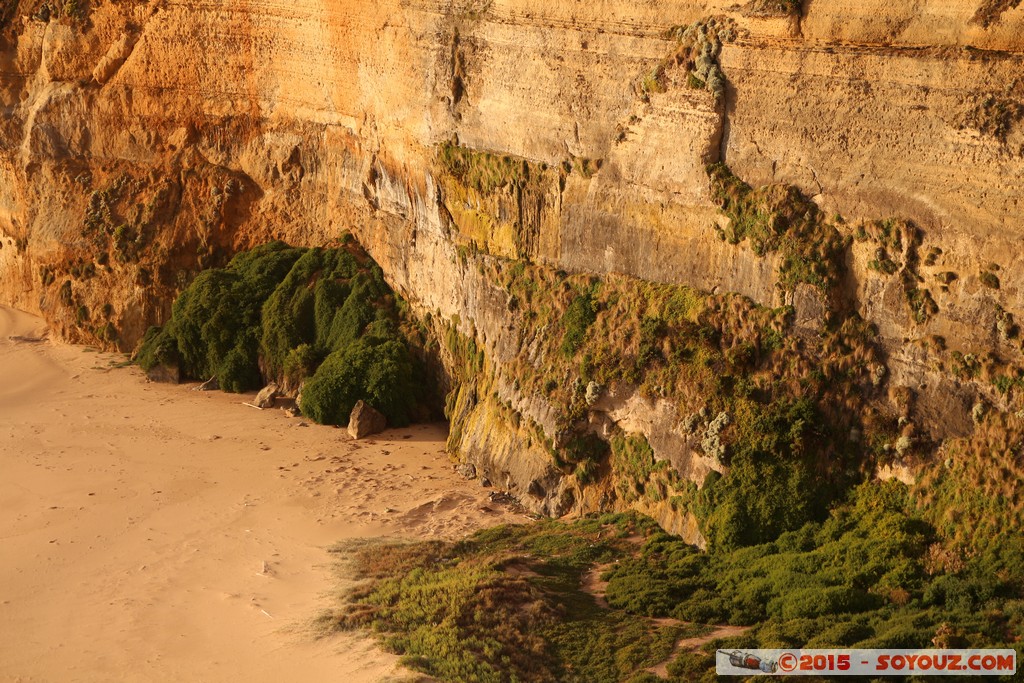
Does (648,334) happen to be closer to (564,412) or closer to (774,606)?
(564,412)

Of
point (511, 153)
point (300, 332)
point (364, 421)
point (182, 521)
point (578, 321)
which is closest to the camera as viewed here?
point (578, 321)

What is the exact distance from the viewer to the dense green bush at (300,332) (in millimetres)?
30906

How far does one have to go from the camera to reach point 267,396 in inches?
1268

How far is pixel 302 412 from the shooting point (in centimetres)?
3142

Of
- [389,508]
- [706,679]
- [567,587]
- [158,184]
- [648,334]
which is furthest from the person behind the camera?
[158,184]

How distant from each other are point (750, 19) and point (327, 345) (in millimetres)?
13939

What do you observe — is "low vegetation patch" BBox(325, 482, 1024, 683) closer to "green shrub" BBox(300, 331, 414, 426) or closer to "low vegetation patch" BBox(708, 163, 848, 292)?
"low vegetation patch" BBox(708, 163, 848, 292)

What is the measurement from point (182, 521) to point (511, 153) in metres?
10.1

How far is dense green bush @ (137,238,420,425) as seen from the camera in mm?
30906

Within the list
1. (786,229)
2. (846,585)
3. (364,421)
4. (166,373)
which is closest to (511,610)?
(846,585)

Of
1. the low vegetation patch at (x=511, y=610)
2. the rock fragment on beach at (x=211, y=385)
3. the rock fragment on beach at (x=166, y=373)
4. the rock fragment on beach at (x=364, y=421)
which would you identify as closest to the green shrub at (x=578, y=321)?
the low vegetation patch at (x=511, y=610)

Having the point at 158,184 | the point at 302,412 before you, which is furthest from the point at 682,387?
the point at 158,184

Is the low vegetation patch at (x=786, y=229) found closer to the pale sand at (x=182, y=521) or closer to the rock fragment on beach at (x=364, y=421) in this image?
the pale sand at (x=182, y=521)

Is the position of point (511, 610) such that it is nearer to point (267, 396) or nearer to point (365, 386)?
point (365, 386)
